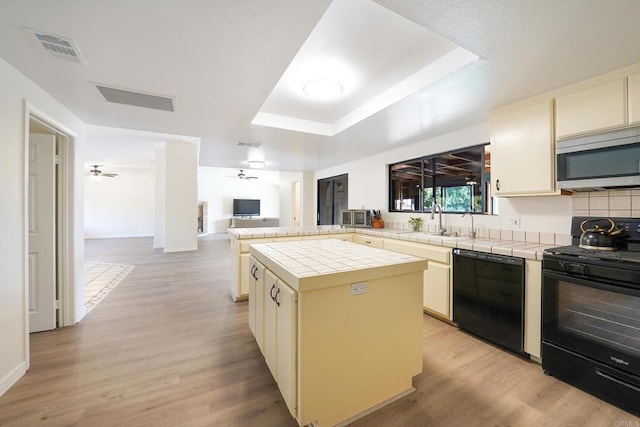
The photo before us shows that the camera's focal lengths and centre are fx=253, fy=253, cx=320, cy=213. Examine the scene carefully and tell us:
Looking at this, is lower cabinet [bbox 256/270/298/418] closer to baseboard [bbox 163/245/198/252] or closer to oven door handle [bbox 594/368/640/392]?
oven door handle [bbox 594/368/640/392]

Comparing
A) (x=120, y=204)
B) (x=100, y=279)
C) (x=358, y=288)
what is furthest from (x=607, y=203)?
(x=120, y=204)

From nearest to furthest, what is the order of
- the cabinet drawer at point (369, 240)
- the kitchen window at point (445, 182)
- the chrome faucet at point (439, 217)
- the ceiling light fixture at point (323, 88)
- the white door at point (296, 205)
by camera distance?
the ceiling light fixture at point (323, 88) < the kitchen window at point (445, 182) < the chrome faucet at point (439, 217) < the cabinet drawer at point (369, 240) < the white door at point (296, 205)

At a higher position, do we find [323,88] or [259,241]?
[323,88]

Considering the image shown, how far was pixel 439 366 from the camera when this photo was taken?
76.0 inches

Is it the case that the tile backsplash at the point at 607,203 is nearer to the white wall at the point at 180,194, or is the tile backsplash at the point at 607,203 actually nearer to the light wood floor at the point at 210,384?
the light wood floor at the point at 210,384

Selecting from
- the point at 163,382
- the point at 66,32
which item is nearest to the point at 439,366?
the point at 163,382

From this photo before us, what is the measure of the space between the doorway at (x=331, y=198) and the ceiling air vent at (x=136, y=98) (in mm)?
3869

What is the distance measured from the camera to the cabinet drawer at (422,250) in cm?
258

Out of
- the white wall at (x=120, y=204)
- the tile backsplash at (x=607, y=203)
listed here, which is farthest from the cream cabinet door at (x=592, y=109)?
the white wall at (x=120, y=204)

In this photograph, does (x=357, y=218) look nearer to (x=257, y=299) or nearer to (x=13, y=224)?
(x=257, y=299)

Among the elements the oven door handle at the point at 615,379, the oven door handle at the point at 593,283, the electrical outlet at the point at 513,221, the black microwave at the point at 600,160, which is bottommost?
the oven door handle at the point at 615,379

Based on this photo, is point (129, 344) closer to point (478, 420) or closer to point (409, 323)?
point (409, 323)

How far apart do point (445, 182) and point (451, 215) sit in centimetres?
49

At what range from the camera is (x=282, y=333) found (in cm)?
143
